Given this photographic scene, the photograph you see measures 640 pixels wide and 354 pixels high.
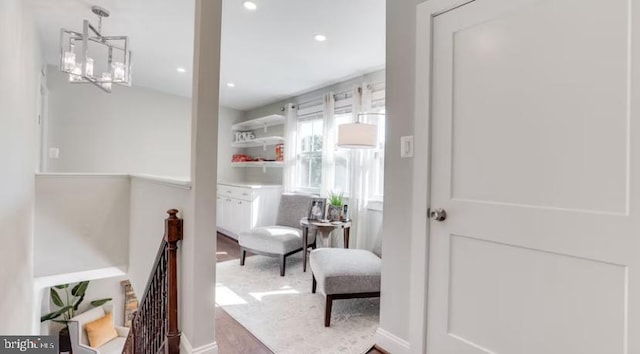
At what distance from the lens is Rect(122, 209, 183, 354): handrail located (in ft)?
5.45

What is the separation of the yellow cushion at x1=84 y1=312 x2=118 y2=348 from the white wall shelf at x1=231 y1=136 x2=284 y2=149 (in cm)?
329

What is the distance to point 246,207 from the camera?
4371 millimetres

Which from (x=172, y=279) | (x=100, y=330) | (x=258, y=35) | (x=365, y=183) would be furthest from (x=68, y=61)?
(x=100, y=330)

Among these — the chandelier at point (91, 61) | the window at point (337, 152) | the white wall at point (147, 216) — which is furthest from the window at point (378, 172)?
the chandelier at point (91, 61)

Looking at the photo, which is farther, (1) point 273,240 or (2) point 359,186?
(2) point 359,186

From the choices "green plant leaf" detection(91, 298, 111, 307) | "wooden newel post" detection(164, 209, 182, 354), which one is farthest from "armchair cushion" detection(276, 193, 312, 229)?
"green plant leaf" detection(91, 298, 111, 307)

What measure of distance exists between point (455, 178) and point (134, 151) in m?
5.04

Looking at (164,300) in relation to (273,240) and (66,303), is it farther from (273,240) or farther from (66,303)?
(66,303)

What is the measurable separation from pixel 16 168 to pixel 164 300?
1426 millimetres

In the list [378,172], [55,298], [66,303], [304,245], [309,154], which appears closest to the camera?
[304,245]

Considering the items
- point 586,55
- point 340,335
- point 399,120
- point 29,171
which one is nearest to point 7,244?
point 29,171

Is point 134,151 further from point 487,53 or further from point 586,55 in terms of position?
point 586,55

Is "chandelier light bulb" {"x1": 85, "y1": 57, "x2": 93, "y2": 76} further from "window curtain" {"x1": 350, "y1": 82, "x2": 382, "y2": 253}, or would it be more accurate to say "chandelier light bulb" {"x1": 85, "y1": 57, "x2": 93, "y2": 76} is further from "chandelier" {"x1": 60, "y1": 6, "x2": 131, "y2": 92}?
"window curtain" {"x1": 350, "y1": 82, "x2": 382, "y2": 253}

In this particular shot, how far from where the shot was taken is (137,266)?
2.80 meters
